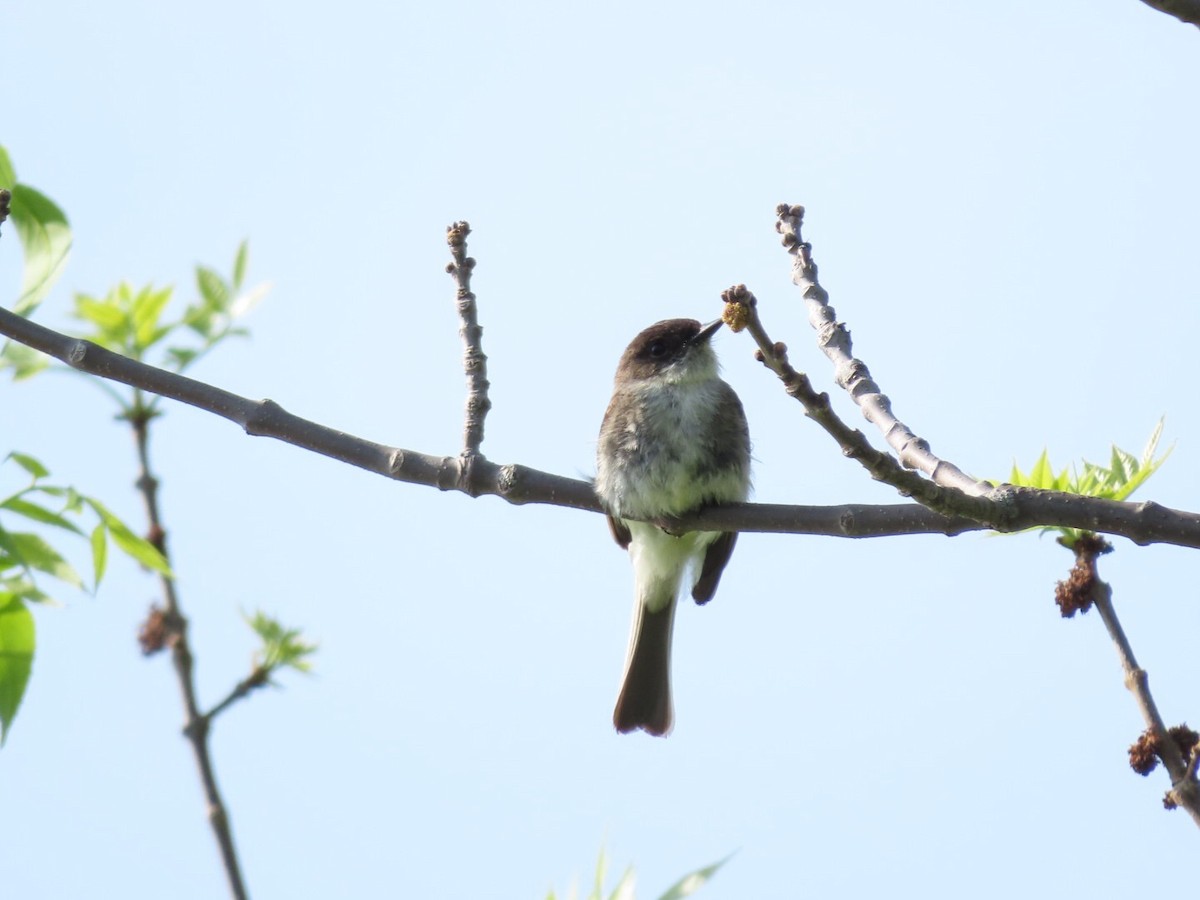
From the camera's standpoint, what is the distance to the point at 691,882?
3199mm

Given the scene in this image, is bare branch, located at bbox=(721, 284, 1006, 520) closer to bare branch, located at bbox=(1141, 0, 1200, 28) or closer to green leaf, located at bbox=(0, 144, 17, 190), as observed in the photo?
bare branch, located at bbox=(1141, 0, 1200, 28)

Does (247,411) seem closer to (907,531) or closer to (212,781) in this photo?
(212,781)

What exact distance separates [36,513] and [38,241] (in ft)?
2.40

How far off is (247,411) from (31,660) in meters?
0.79

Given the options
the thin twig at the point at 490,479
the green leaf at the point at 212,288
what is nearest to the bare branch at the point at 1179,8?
the thin twig at the point at 490,479

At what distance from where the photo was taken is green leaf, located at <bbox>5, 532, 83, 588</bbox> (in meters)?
3.36

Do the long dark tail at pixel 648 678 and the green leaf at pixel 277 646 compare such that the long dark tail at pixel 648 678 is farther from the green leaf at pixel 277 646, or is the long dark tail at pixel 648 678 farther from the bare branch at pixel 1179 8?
the bare branch at pixel 1179 8

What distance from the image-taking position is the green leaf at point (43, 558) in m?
3.36

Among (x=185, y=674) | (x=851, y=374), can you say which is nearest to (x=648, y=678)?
(x=185, y=674)

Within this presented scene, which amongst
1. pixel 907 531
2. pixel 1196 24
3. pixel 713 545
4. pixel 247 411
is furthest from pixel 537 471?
pixel 713 545

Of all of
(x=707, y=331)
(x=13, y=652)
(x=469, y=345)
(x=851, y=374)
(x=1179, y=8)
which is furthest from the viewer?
(x=707, y=331)

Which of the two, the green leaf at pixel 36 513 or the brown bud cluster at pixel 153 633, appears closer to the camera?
the green leaf at pixel 36 513

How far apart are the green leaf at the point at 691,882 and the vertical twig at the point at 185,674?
1.08m

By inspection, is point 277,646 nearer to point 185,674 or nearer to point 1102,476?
point 185,674
